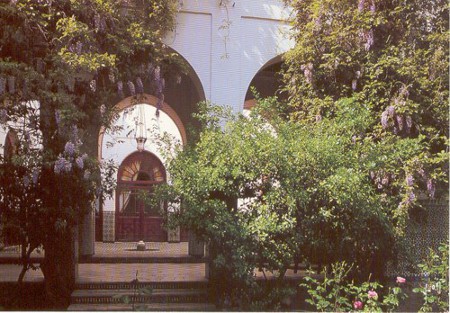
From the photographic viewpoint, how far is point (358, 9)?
10.0 metres

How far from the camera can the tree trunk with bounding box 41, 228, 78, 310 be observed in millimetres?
9180

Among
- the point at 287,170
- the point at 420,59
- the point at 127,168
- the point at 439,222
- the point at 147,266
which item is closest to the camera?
the point at 287,170

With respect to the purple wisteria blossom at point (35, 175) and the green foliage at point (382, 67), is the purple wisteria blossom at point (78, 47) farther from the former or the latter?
the green foliage at point (382, 67)

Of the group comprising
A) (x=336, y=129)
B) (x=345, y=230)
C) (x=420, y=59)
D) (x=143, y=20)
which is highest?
(x=143, y=20)

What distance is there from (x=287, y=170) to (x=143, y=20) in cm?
352

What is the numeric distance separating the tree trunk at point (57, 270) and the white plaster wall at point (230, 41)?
11.0ft

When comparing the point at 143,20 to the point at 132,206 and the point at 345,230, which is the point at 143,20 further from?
the point at 132,206

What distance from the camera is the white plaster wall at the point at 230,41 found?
10.5 meters

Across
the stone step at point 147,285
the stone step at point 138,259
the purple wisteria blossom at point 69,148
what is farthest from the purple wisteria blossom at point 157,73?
the stone step at point 138,259

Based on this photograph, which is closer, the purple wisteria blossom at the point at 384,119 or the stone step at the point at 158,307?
the stone step at the point at 158,307

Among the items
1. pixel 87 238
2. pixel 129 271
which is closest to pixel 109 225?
pixel 87 238

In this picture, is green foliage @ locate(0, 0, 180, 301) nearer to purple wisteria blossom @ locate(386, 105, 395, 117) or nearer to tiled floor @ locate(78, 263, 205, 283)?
tiled floor @ locate(78, 263, 205, 283)

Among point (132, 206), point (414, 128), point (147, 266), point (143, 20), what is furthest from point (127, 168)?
point (414, 128)

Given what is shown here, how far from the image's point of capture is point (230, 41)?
10609mm
